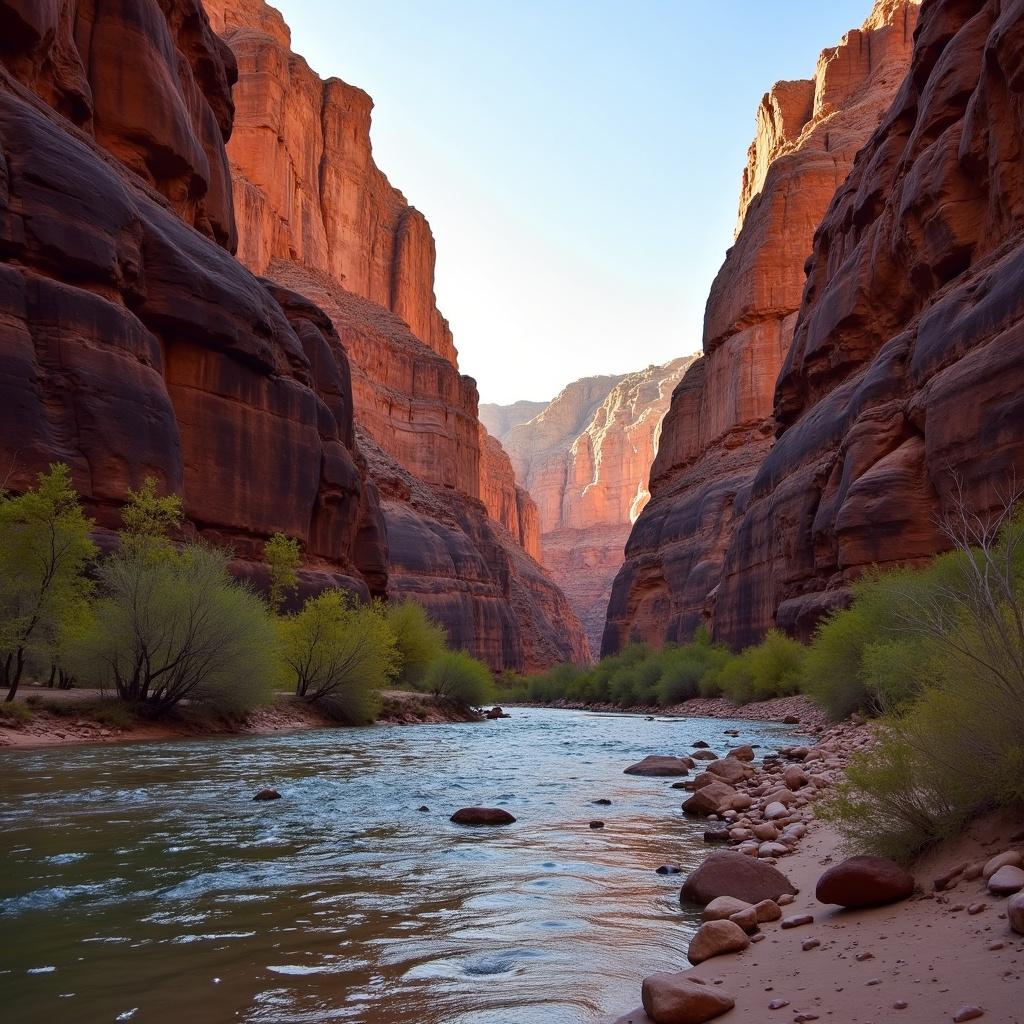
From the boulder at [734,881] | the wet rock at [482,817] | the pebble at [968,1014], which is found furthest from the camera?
the wet rock at [482,817]

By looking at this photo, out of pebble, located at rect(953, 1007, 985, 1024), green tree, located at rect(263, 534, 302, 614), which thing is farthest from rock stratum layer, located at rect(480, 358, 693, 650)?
pebble, located at rect(953, 1007, 985, 1024)

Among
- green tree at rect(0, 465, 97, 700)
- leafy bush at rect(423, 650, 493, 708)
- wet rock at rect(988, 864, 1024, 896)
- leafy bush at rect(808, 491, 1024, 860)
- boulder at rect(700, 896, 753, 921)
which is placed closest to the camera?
wet rock at rect(988, 864, 1024, 896)

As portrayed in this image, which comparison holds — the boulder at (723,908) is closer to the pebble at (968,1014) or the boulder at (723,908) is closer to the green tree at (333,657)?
the pebble at (968,1014)

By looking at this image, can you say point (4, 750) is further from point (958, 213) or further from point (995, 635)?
point (958, 213)

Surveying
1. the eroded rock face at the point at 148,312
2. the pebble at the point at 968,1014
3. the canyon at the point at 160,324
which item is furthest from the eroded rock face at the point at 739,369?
the pebble at the point at 968,1014

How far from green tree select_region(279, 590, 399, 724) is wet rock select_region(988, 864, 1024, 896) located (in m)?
22.2

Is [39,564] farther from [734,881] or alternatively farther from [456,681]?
[456,681]

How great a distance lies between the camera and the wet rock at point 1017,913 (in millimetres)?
3312

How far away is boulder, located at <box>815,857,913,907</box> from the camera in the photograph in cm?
442

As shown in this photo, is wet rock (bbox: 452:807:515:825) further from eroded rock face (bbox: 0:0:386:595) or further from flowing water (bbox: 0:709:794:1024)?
eroded rock face (bbox: 0:0:386:595)

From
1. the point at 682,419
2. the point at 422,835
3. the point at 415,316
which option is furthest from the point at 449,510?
the point at 422,835

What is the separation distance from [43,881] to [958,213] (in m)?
28.9

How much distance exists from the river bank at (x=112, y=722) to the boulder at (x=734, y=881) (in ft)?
41.0

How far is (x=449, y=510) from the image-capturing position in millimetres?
73062
